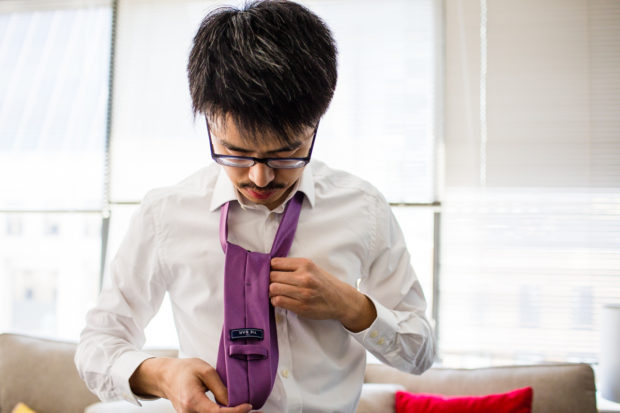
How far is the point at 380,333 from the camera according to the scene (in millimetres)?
1134

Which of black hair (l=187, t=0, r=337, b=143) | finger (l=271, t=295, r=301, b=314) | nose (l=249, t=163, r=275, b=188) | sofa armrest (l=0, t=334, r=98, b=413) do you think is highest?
black hair (l=187, t=0, r=337, b=143)

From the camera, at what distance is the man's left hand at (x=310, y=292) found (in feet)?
3.40

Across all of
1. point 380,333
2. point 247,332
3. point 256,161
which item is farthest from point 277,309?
point 256,161

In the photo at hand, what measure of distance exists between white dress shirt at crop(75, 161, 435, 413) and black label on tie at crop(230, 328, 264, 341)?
107 mm

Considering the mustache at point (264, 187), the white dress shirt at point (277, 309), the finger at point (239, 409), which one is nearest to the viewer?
the finger at point (239, 409)

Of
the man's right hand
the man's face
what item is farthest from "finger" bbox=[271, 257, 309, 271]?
the man's right hand

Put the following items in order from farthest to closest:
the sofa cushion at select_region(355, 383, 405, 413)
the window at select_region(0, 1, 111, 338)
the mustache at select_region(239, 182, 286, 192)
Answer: the window at select_region(0, 1, 111, 338)
the sofa cushion at select_region(355, 383, 405, 413)
the mustache at select_region(239, 182, 286, 192)

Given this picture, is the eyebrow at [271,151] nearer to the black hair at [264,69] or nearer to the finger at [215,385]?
the black hair at [264,69]

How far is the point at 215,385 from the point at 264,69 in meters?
0.60

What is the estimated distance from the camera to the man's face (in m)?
1.02

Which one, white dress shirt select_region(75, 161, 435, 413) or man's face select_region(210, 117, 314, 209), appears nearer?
man's face select_region(210, 117, 314, 209)

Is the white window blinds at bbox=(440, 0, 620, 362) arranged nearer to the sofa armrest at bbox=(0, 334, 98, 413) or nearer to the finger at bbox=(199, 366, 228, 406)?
the sofa armrest at bbox=(0, 334, 98, 413)

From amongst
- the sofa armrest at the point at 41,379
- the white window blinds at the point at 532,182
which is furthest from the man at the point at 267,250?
the white window blinds at the point at 532,182

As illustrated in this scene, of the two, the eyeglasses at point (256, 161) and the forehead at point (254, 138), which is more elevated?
the forehead at point (254, 138)
